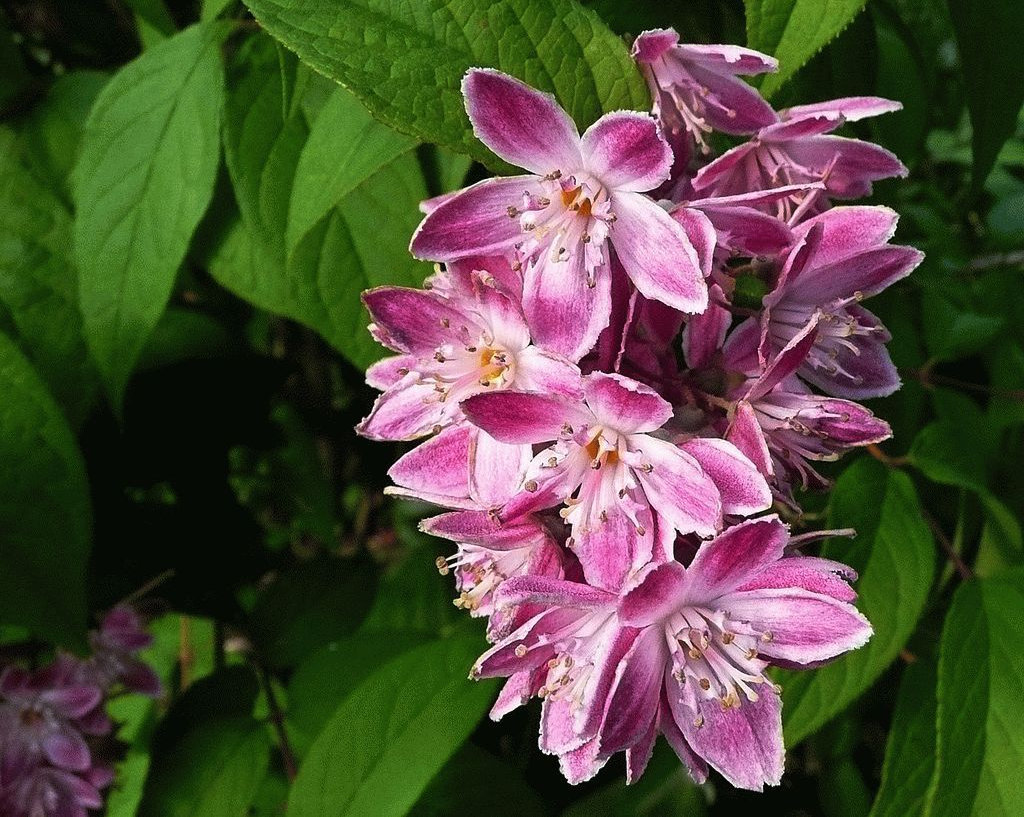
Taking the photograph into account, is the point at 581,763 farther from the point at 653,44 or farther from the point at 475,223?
the point at 653,44

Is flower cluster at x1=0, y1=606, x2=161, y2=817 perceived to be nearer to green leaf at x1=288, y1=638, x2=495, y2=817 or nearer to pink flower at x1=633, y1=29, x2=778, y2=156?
green leaf at x1=288, y1=638, x2=495, y2=817

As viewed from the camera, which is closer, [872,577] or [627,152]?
[627,152]

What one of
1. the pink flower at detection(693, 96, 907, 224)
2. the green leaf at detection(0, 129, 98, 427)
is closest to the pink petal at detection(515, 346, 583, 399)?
the pink flower at detection(693, 96, 907, 224)

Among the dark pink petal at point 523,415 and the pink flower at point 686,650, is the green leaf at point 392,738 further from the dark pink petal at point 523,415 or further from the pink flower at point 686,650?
the dark pink petal at point 523,415

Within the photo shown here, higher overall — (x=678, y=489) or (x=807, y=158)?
(x=807, y=158)

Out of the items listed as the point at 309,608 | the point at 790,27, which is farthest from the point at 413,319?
the point at 309,608

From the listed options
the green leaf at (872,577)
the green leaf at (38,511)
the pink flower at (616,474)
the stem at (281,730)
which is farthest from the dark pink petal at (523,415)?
the stem at (281,730)
